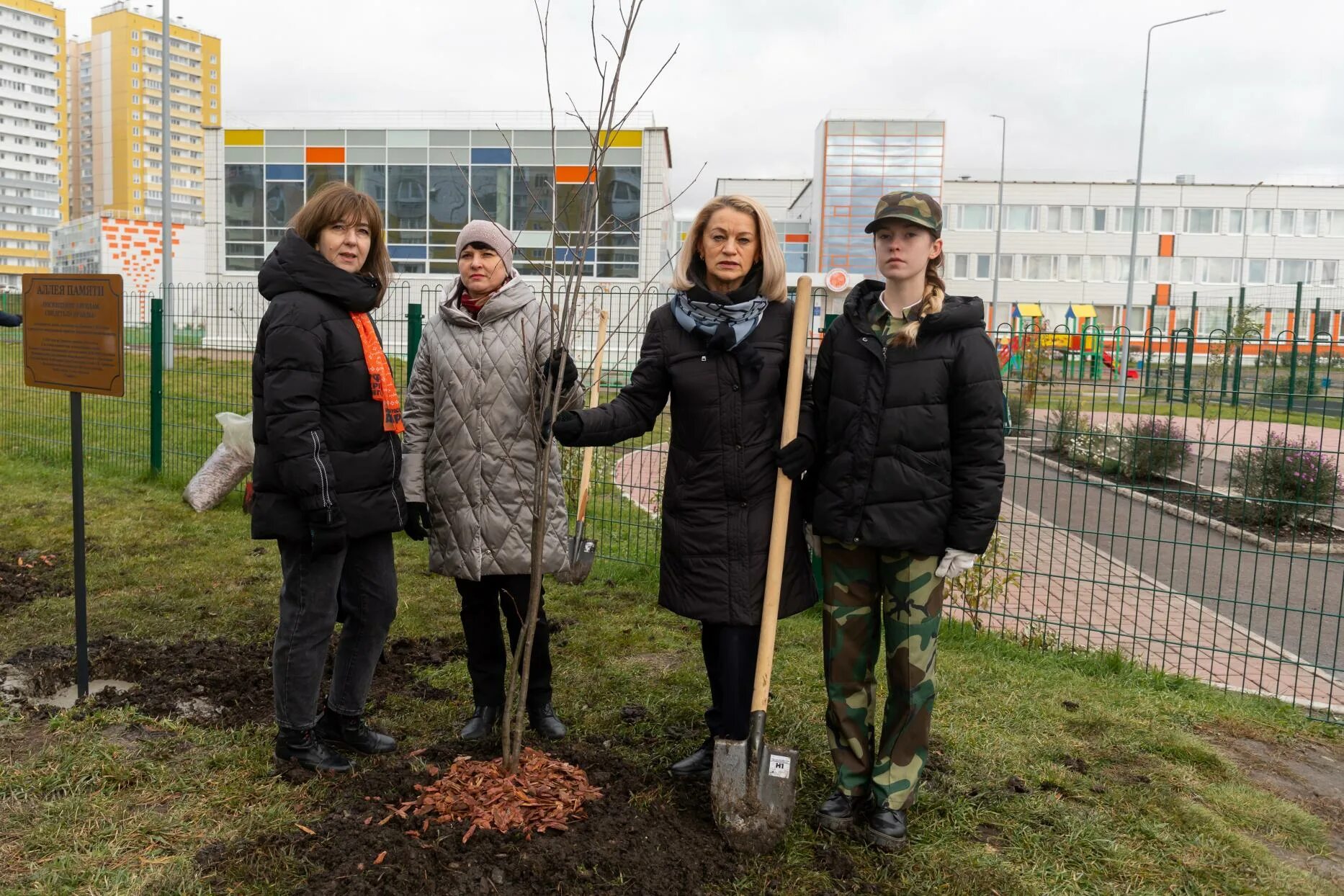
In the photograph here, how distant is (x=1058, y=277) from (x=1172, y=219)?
6.91 metres

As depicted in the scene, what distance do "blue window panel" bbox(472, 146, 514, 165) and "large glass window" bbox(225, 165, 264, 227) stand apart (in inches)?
309

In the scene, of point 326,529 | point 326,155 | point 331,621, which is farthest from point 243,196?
point 326,529

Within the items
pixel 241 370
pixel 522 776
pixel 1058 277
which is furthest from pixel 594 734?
pixel 1058 277

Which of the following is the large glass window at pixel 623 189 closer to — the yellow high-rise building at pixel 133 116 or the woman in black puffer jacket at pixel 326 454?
the woman in black puffer jacket at pixel 326 454

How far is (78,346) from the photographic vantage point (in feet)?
12.1

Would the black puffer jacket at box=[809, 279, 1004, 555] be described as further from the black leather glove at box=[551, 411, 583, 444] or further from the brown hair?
the brown hair

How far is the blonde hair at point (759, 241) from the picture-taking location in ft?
9.33

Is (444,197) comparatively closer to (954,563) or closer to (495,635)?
(495,635)

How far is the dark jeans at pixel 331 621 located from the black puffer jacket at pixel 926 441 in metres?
1.56

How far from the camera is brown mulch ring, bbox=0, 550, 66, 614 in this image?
4.98 metres

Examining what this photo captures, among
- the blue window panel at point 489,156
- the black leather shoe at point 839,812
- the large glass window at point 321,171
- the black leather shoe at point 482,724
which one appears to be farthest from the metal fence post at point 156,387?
the large glass window at point 321,171

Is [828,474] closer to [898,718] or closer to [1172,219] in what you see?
[898,718]

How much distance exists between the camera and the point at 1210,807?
A: 10.3 ft

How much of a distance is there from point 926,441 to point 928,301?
416 mm
